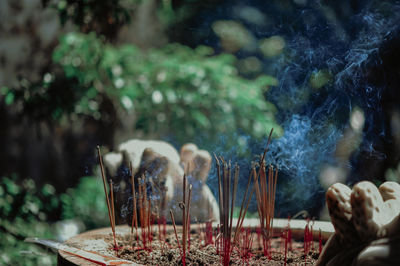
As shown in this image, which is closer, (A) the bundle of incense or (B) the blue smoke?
(A) the bundle of incense

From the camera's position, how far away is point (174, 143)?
108 inches

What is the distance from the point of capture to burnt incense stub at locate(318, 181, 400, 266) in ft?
2.85

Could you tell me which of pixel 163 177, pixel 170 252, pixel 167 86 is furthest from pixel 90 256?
pixel 167 86

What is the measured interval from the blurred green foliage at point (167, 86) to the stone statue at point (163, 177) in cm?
51

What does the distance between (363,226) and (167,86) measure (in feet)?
7.85

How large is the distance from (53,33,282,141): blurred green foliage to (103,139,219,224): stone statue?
51 cm

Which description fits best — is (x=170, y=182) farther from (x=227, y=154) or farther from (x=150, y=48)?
(x=150, y=48)

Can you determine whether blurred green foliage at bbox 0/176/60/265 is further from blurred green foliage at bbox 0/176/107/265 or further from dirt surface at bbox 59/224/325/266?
dirt surface at bbox 59/224/325/266

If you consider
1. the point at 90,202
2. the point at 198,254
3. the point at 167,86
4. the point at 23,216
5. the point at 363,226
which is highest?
the point at 167,86

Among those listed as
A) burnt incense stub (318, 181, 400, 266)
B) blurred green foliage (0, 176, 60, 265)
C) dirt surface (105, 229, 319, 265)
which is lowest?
blurred green foliage (0, 176, 60, 265)

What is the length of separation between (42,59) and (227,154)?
2.45m

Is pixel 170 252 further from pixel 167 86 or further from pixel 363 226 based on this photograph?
pixel 167 86

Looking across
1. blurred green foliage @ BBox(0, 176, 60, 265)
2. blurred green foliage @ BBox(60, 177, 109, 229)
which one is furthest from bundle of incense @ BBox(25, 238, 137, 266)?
blurred green foliage @ BBox(0, 176, 60, 265)

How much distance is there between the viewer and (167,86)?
3139mm
